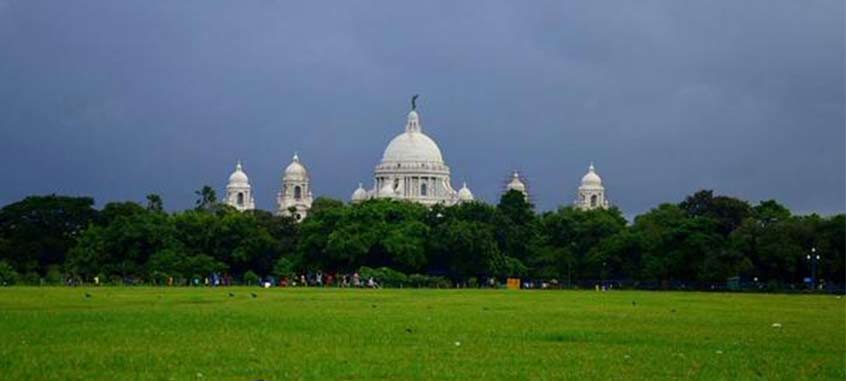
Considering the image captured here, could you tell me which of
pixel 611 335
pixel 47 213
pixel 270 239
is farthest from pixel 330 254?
pixel 611 335

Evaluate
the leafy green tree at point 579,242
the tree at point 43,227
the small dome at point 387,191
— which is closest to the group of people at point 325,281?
the leafy green tree at point 579,242

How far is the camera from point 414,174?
172m

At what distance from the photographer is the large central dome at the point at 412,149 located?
174 m

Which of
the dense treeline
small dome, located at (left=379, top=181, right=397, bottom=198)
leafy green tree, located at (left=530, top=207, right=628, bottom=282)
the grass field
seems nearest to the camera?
the grass field

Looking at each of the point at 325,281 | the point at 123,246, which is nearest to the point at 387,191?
the point at 123,246

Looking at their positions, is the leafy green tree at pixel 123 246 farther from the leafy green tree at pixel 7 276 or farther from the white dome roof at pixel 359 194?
the white dome roof at pixel 359 194

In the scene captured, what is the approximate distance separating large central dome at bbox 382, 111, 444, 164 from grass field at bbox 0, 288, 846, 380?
143504 mm

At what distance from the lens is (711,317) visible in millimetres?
30391

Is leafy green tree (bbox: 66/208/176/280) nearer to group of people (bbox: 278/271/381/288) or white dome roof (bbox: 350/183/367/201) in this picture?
group of people (bbox: 278/271/381/288)

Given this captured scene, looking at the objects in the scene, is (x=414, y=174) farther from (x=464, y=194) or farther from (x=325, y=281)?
(x=325, y=281)

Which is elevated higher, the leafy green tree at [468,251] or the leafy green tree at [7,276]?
the leafy green tree at [468,251]

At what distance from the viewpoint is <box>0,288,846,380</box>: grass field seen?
16047mm

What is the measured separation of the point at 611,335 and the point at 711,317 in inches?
329

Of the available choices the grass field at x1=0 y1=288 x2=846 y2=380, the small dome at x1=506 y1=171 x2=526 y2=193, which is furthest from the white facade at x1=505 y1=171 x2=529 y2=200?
the grass field at x1=0 y1=288 x2=846 y2=380
